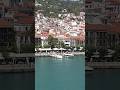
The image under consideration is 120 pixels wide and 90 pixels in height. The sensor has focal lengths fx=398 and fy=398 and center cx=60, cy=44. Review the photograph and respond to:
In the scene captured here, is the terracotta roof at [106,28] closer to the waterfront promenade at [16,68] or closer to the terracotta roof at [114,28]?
the terracotta roof at [114,28]

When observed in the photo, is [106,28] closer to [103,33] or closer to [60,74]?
[103,33]

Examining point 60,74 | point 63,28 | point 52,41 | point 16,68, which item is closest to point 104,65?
point 60,74

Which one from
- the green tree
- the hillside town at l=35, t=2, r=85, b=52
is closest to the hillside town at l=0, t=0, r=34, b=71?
the hillside town at l=35, t=2, r=85, b=52

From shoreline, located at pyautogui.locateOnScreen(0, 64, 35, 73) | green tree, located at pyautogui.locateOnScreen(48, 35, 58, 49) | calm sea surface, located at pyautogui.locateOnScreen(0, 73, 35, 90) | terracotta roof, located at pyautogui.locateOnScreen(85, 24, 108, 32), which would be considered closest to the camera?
calm sea surface, located at pyautogui.locateOnScreen(0, 73, 35, 90)

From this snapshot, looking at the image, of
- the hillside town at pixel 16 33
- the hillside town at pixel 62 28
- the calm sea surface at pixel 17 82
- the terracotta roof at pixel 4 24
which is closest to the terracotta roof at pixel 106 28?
the hillside town at pixel 16 33

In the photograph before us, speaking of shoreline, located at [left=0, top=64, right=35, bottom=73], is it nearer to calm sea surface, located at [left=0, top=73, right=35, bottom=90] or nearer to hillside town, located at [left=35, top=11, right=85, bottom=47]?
calm sea surface, located at [left=0, top=73, right=35, bottom=90]
